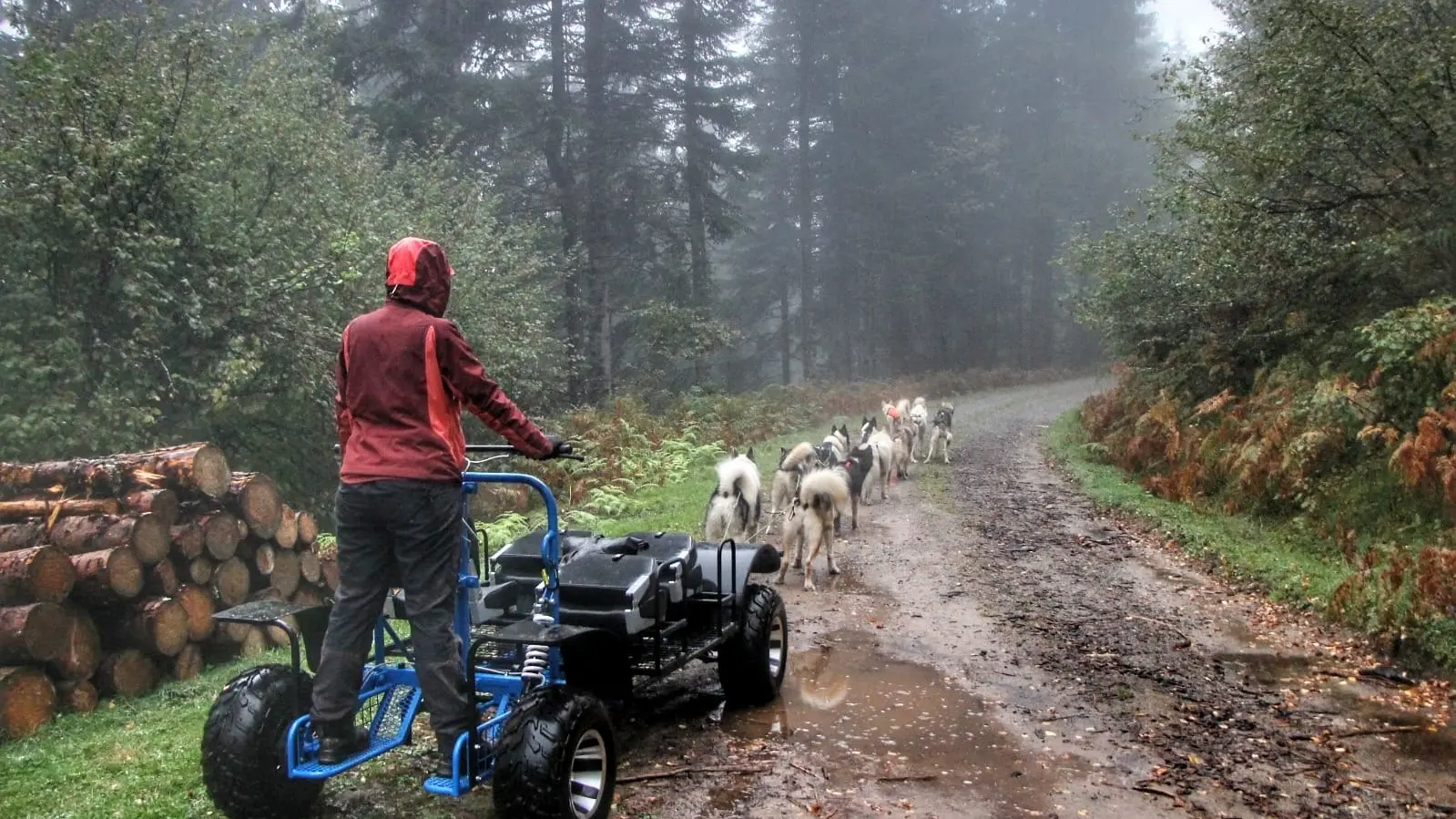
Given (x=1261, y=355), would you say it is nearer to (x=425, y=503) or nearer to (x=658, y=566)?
(x=658, y=566)

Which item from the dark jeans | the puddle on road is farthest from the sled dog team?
the dark jeans

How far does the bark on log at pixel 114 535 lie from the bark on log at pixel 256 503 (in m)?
0.75

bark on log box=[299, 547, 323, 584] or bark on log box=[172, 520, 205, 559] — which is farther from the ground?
bark on log box=[172, 520, 205, 559]

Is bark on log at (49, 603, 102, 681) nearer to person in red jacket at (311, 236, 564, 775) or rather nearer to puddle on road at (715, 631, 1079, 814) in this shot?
person in red jacket at (311, 236, 564, 775)

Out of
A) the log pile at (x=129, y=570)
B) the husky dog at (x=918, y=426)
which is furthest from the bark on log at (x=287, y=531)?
the husky dog at (x=918, y=426)

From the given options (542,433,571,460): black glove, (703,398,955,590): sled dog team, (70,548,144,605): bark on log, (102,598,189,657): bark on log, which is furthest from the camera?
(703,398,955,590): sled dog team

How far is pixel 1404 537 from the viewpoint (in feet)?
30.2

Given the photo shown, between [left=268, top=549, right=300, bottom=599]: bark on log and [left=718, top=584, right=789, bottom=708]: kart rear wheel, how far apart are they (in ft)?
14.4

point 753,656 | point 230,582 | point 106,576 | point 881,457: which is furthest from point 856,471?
point 106,576

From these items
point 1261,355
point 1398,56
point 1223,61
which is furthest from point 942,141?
point 1398,56

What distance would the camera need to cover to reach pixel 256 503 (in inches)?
319

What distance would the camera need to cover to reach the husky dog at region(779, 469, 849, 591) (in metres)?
9.52

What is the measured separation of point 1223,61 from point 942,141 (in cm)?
2602

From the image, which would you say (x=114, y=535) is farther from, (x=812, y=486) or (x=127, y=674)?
(x=812, y=486)
